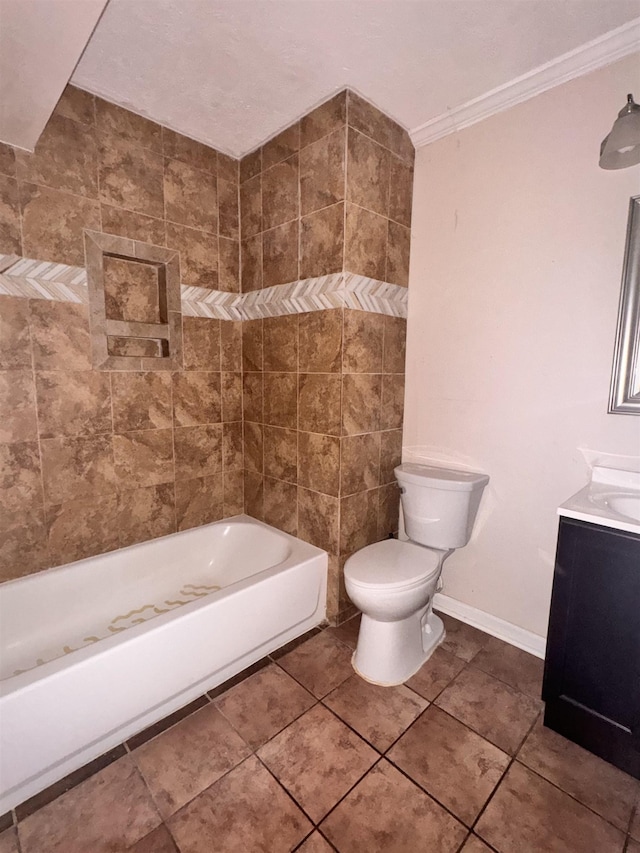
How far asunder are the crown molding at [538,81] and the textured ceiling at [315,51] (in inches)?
1.2

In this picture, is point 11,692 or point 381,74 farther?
point 381,74

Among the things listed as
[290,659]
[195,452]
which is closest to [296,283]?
[195,452]

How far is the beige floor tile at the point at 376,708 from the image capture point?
1377mm

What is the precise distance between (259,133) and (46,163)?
0.98 meters

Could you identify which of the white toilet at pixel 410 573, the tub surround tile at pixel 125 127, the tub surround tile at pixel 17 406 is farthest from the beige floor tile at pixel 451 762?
the tub surround tile at pixel 125 127

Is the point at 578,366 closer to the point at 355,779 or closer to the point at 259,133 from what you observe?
the point at 355,779

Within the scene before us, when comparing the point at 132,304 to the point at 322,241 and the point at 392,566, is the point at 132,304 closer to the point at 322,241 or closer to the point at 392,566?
the point at 322,241

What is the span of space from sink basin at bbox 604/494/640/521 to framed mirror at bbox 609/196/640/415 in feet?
1.02

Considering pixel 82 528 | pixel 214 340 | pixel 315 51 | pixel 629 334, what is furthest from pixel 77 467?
pixel 629 334

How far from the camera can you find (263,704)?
1495mm

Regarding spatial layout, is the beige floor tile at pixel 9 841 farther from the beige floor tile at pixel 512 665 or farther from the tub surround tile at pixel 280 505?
the beige floor tile at pixel 512 665

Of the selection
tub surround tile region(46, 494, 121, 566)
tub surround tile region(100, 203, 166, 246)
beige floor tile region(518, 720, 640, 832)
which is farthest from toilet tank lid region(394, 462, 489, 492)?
tub surround tile region(100, 203, 166, 246)

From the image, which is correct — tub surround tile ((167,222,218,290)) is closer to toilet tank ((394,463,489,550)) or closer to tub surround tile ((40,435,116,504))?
tub surround tile ((40,435,116,504))

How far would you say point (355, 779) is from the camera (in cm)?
121
